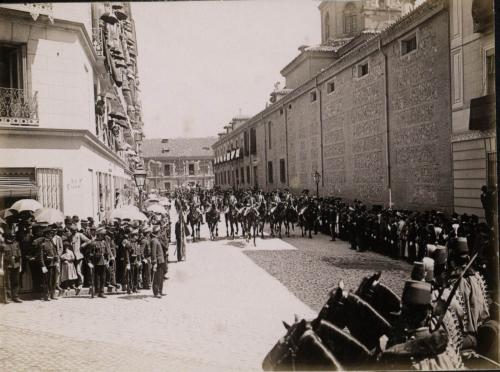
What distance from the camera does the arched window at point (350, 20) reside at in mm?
32906

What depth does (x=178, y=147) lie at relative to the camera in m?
76.2

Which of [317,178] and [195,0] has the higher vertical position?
[195,0]

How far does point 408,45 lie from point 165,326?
537 inches

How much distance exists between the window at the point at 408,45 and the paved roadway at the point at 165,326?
920 cm

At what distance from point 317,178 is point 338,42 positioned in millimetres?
14531

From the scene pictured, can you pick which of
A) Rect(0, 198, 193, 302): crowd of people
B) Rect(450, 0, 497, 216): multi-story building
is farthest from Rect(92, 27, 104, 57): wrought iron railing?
Rect(450, 0, 497, 216): multi-story building

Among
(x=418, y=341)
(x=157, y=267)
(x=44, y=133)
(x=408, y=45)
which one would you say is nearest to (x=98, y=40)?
(x=44, y=133)

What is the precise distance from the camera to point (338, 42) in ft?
108

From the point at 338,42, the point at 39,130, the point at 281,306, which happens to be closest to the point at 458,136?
the point at 281,306

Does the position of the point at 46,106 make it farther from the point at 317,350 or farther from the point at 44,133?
the point at 317,350

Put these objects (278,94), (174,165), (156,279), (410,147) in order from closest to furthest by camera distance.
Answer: (156,279) → (410,147) → (278,94) → (174,165)

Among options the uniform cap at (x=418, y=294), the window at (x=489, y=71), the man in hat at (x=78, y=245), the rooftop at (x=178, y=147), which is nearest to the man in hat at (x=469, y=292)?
the uniform cap at (x=418, y=294)

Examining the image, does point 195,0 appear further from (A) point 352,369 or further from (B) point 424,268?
(A) point 352,369

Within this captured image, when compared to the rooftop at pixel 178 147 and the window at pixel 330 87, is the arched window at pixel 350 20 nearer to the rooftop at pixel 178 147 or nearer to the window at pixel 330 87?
the window at pixel 330 87
